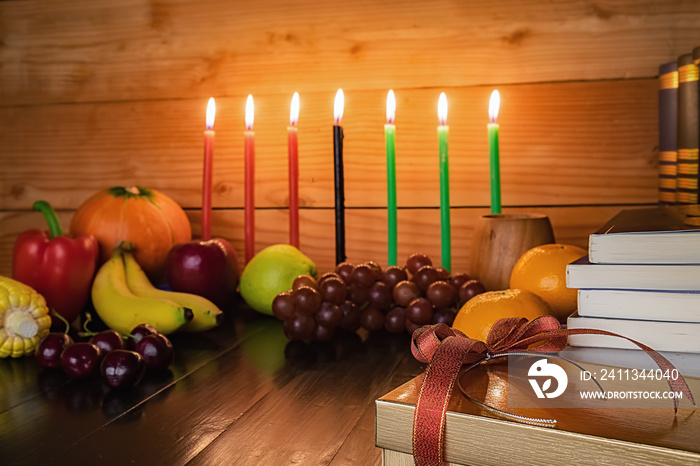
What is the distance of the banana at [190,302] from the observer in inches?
34.8

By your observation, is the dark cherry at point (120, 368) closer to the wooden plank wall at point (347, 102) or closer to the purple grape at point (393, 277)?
the purple grape at point (393, 277)

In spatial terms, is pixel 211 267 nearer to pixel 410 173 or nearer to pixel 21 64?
pixel 410 173

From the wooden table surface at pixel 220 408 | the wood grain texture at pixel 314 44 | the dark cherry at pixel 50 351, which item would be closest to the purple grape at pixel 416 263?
the wooden table surface at pixel 220 408

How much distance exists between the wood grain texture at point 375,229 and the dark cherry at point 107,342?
55 centimetres

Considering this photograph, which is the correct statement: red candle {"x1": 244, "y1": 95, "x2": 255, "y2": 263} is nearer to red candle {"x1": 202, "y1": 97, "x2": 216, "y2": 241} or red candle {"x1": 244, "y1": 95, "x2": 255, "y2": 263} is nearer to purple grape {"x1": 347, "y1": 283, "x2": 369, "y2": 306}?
red candle {"x1": 202, "y1": 97, "x2": 216, "y2": 241}

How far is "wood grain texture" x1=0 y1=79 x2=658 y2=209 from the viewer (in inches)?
42.8

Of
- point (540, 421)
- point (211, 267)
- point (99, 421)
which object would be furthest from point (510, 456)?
point (211, 267)

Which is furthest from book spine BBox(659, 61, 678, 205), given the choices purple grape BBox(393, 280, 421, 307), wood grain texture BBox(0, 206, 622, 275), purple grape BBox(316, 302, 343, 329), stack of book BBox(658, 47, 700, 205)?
purple grape BBox(316, 302, 343, 329)

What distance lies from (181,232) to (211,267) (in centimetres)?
20

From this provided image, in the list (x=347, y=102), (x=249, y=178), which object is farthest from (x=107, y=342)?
(x=347, y=102)

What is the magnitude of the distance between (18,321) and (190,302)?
22 centimetres

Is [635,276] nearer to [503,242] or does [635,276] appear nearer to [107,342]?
[503,242]

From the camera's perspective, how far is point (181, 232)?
3.82 ft

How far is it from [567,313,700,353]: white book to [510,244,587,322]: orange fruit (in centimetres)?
28
